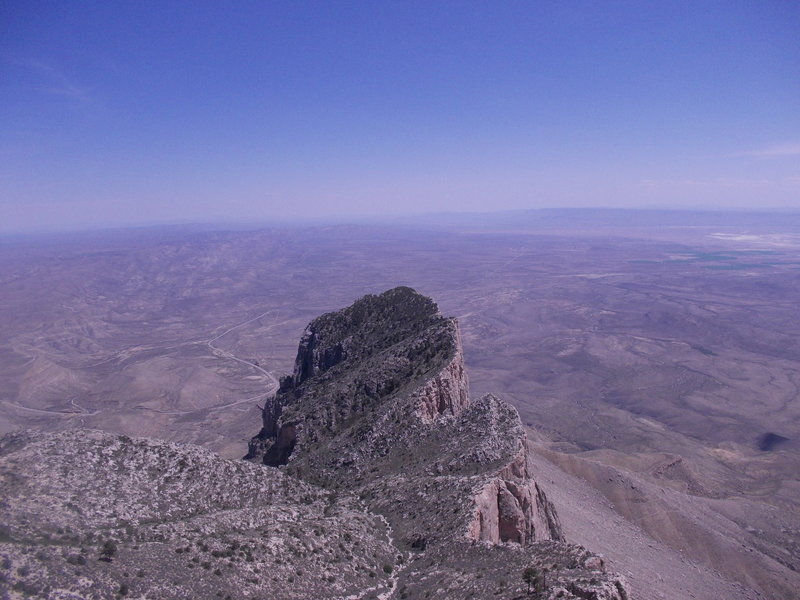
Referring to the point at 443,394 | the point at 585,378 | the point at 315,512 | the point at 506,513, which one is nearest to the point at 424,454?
the point at 443,394

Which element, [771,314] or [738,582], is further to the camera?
[771,314]

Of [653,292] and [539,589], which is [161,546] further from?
[653,292]

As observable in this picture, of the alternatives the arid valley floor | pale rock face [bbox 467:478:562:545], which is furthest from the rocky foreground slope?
the arid valley floor

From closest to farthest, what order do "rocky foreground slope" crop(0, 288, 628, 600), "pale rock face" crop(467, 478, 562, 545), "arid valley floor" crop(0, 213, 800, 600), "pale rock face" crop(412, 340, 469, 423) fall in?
"rocky foreground slope" crop(0, 288, 628, 600)
"pale rock face" crop(467, 478, 562, 545)
"pale rock face" crop(412, 340, 469, 423)
"arid valley floor" crop(0, 213, 800, 600)

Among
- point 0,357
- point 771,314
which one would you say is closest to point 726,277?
point 771,314

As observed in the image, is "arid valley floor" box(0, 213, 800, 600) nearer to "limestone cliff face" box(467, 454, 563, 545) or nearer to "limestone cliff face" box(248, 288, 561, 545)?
"limestone cliff face" box(467, 454, 563, 545)
